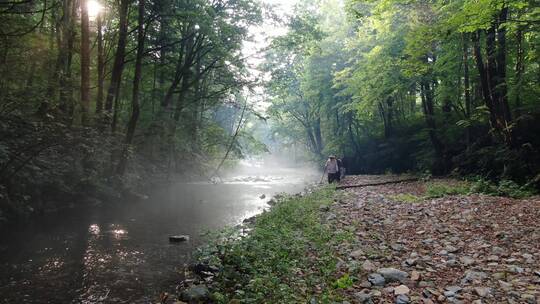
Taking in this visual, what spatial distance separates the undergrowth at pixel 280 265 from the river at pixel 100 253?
1.25 metres

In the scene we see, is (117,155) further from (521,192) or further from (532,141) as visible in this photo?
(532,141)

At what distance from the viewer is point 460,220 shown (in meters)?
8.03

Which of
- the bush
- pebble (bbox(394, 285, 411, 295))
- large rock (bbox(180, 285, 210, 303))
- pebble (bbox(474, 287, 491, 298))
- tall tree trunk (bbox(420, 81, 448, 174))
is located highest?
tall tree trunk (bbox(420, 81, 448, 174))

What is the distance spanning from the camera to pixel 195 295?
5.52 metres

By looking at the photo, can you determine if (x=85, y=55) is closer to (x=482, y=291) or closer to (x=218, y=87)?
(x=482, y=291)

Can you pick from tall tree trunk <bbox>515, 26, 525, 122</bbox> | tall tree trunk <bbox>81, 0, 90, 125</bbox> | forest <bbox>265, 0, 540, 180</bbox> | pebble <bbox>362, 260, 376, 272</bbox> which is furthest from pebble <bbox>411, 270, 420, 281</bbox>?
tall tree trunk <bbox>81, 0, 90, 125</bbox>

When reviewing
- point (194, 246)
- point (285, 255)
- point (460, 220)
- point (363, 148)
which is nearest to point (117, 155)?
point (194, 246)

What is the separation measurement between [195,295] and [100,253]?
4.04 m

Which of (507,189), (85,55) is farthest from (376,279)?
(85,55)

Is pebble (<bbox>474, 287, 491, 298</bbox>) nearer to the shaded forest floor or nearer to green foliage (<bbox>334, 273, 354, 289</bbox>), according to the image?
the shaded forest floor

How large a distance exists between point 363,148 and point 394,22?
44.8 ft

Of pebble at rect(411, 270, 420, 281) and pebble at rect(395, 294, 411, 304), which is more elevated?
pebble at rect(411, 270, 420, 281)

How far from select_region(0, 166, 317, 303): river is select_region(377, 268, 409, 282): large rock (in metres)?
3.88

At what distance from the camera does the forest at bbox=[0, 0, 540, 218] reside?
997 cm
